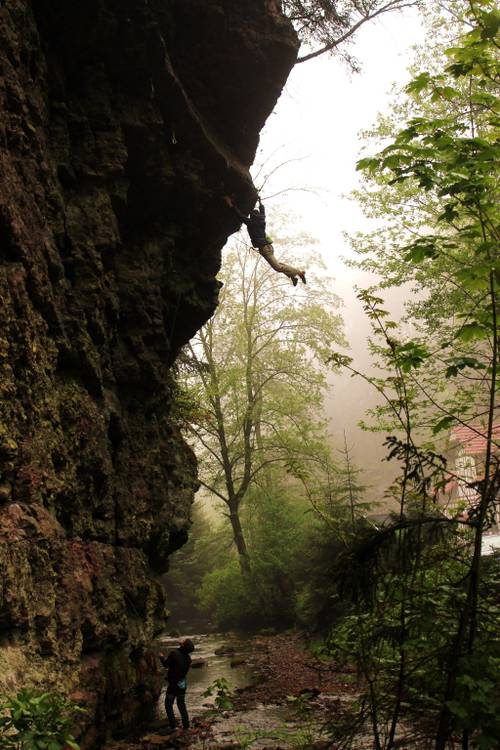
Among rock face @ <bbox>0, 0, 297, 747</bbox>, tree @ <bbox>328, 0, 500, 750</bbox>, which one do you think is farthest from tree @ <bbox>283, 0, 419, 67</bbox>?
tree @ <bbox>328, 0, 500, 750</bbox>

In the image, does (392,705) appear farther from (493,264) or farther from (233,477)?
(233,477)

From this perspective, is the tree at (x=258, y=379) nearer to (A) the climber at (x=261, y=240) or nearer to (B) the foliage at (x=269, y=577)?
(B) the foliage at (x=269, y=577)

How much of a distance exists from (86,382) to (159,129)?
5345 mm

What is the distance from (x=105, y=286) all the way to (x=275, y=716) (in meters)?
7.76

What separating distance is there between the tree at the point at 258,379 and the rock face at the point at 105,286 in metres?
12.8

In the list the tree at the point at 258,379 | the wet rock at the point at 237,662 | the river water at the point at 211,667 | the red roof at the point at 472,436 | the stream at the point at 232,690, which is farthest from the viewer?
the tree at the point at 258,379

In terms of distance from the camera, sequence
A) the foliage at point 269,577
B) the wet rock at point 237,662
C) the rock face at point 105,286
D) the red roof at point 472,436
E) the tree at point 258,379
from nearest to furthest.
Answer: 1. the red roof at point 472,436
2. the rock face at point 105,286
3. the wet rock at point 237,662
4. the foliage at point 269,577
5. the tree at point 258,379

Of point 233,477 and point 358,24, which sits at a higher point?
point 358,24

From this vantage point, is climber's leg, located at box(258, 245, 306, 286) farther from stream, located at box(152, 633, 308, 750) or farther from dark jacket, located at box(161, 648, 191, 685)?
→ stream, located at box(152, 633, 308, 750)

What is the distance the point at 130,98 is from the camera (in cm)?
1057

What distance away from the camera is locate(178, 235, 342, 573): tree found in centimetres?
2625

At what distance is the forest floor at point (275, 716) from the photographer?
21.9ft

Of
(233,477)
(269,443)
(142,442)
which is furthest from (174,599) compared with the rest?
(142,442)

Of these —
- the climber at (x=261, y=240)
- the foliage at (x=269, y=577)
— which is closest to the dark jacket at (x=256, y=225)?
the climber at (x=261, y=240)
